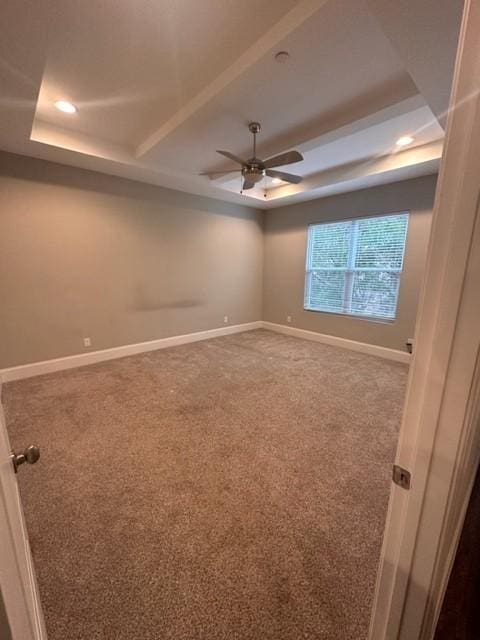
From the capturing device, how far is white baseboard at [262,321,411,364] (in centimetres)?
392

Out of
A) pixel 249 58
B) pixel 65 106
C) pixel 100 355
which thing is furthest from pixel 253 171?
pixel 100 355

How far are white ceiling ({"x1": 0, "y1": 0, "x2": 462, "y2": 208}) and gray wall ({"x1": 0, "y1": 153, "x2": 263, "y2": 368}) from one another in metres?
0.40

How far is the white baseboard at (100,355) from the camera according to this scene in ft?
10.4

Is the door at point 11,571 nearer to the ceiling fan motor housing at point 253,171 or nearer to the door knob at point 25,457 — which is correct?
the door knob at point 25,457

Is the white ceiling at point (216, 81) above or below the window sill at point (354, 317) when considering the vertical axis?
above

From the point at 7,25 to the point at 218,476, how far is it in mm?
2811

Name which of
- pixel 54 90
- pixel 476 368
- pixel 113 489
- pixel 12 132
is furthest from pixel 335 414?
pixel 12 132

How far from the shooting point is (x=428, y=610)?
63 cm

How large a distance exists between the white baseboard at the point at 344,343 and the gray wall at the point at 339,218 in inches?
3.1

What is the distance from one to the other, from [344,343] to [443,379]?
4.21 metres

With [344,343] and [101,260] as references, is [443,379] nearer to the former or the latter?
[101,260]

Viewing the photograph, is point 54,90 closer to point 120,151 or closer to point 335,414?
point 120,151

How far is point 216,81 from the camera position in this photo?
1985 millimetres

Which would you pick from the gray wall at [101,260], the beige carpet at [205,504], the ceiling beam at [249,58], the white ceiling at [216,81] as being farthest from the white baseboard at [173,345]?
the ceiling beam at [249,58]
